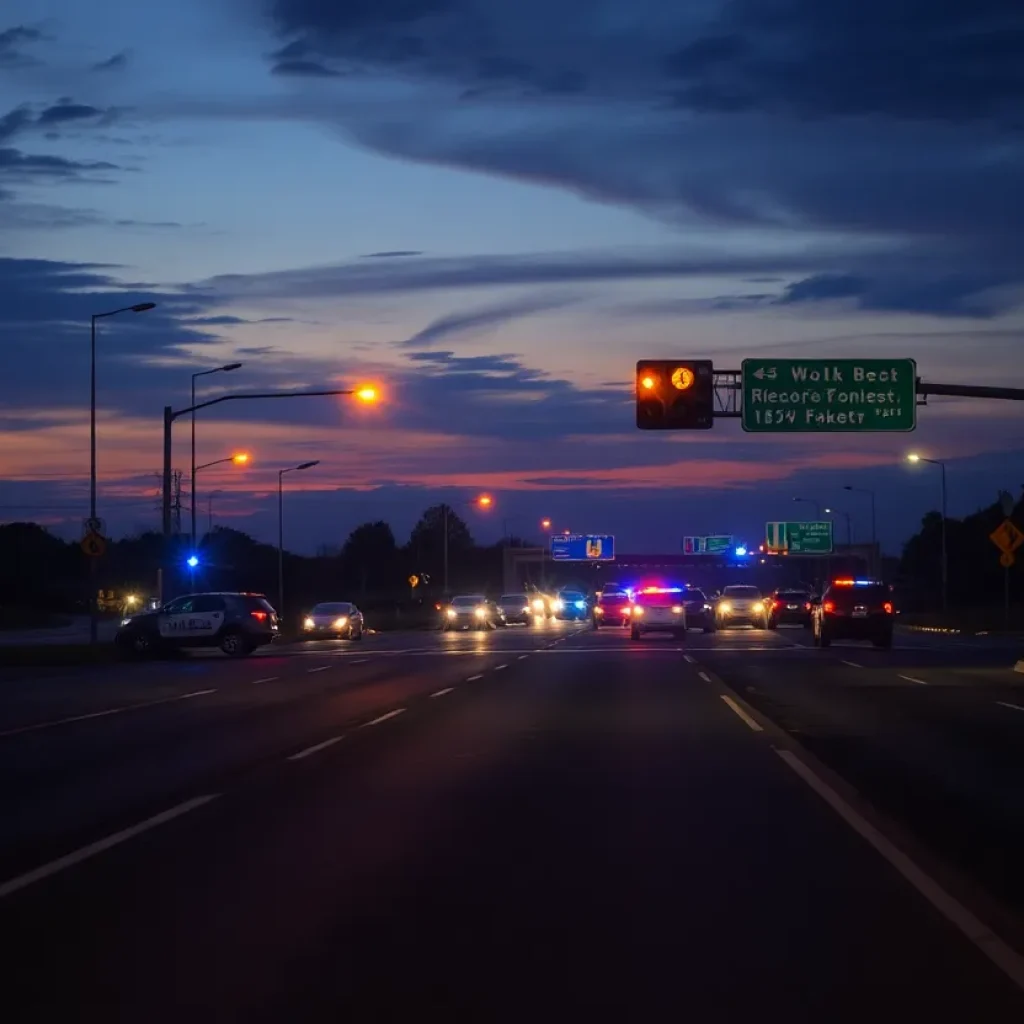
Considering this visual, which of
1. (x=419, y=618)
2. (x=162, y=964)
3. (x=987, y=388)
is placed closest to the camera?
(x=162, y=964)

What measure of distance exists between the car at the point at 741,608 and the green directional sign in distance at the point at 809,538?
134 feet

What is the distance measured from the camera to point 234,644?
157 ft

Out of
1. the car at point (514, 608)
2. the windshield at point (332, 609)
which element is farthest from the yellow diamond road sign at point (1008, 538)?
the car at point (514, 608)

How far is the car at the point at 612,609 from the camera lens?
80.8m

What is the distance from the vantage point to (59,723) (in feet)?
79.6

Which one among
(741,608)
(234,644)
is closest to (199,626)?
(234,644)

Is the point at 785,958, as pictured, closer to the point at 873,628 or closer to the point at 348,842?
the point at 348,842

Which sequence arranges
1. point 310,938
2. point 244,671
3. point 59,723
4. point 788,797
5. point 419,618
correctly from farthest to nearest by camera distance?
1. point 419,618
2. point 244,671
3. point 59,723
4. point 788,797
5. point 310,938

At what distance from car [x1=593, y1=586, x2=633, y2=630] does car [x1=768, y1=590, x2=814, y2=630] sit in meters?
7.86

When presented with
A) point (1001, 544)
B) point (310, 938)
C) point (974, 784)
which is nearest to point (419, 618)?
point (1001, 544)

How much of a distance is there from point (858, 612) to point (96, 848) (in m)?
40.5

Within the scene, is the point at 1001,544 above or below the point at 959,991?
above

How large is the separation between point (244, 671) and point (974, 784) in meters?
25.0

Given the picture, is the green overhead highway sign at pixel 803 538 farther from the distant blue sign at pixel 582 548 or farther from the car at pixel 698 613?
the car at pixel 698 613
